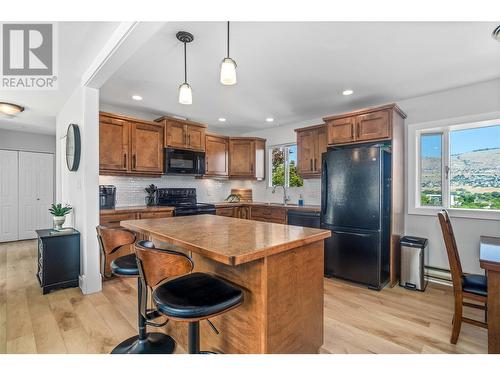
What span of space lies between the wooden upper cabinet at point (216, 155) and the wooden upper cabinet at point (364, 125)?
7.20ft

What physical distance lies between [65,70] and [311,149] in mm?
3466

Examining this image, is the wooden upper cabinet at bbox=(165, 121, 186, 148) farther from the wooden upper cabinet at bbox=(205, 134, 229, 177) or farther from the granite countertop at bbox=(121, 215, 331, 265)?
the granite countertop at bbox=(121, 215, 331, 265)

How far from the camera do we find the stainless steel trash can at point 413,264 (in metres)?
3.09

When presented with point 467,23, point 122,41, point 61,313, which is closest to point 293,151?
point 467,23

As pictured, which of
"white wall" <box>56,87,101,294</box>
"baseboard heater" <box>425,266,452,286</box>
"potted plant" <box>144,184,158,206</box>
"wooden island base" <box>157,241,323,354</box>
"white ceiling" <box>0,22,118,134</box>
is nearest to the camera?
"wooden island base" <box>157,241,323,354</box>

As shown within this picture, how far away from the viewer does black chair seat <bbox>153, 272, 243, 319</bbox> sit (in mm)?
1188

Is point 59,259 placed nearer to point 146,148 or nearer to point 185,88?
point 146,148

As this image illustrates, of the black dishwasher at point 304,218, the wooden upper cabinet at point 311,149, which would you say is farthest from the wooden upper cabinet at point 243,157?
the black dishwasher at point 304,218

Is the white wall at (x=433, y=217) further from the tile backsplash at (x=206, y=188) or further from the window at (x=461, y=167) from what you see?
the window at (x=461, y=167)

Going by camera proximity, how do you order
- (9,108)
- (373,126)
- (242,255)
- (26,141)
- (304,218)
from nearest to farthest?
(242,255) → (373,126) → (9,108) → (304,218) → (26,141)

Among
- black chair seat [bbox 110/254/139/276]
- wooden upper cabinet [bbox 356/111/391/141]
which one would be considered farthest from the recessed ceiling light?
wooden upper cabinet [bbox 356/111/391/141]

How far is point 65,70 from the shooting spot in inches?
105

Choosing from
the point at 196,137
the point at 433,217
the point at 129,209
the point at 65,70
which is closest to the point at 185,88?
the point at 65,70

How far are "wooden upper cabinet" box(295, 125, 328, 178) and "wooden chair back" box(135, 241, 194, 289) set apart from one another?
3349 mm
